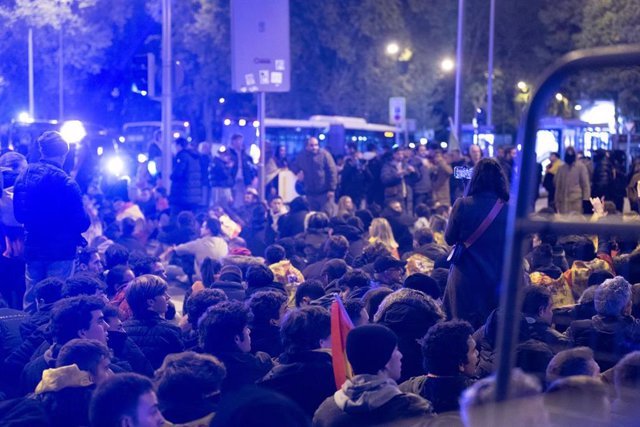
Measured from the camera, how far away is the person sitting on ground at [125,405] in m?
4.29

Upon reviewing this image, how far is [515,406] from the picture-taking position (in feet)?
7.73

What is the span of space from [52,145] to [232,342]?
147 inches

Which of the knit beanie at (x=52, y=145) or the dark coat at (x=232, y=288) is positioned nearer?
the dark coat at (x=232, y=288)

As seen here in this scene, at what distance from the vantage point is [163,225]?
51.8 feet

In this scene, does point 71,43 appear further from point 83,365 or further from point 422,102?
point 83,365

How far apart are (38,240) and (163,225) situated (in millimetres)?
6930

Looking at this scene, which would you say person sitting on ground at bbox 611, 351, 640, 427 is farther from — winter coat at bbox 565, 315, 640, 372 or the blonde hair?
the blonde hair

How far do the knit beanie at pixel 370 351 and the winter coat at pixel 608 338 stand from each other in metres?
0.80

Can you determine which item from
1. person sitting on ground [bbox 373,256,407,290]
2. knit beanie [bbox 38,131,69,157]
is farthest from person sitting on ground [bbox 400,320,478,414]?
knit beanie [bbox 38,131,69,157]

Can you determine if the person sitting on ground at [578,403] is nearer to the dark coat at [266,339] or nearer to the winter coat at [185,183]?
the dark coat at [266,339]

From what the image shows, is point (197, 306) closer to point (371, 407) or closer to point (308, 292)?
point (308, 292)

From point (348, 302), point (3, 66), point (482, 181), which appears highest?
point (3, 66)

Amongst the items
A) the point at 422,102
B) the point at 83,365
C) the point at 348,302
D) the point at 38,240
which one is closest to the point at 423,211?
the point at 38,240

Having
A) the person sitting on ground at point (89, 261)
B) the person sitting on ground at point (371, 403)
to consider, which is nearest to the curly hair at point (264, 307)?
the person sitting on ground at point (371, 403)
